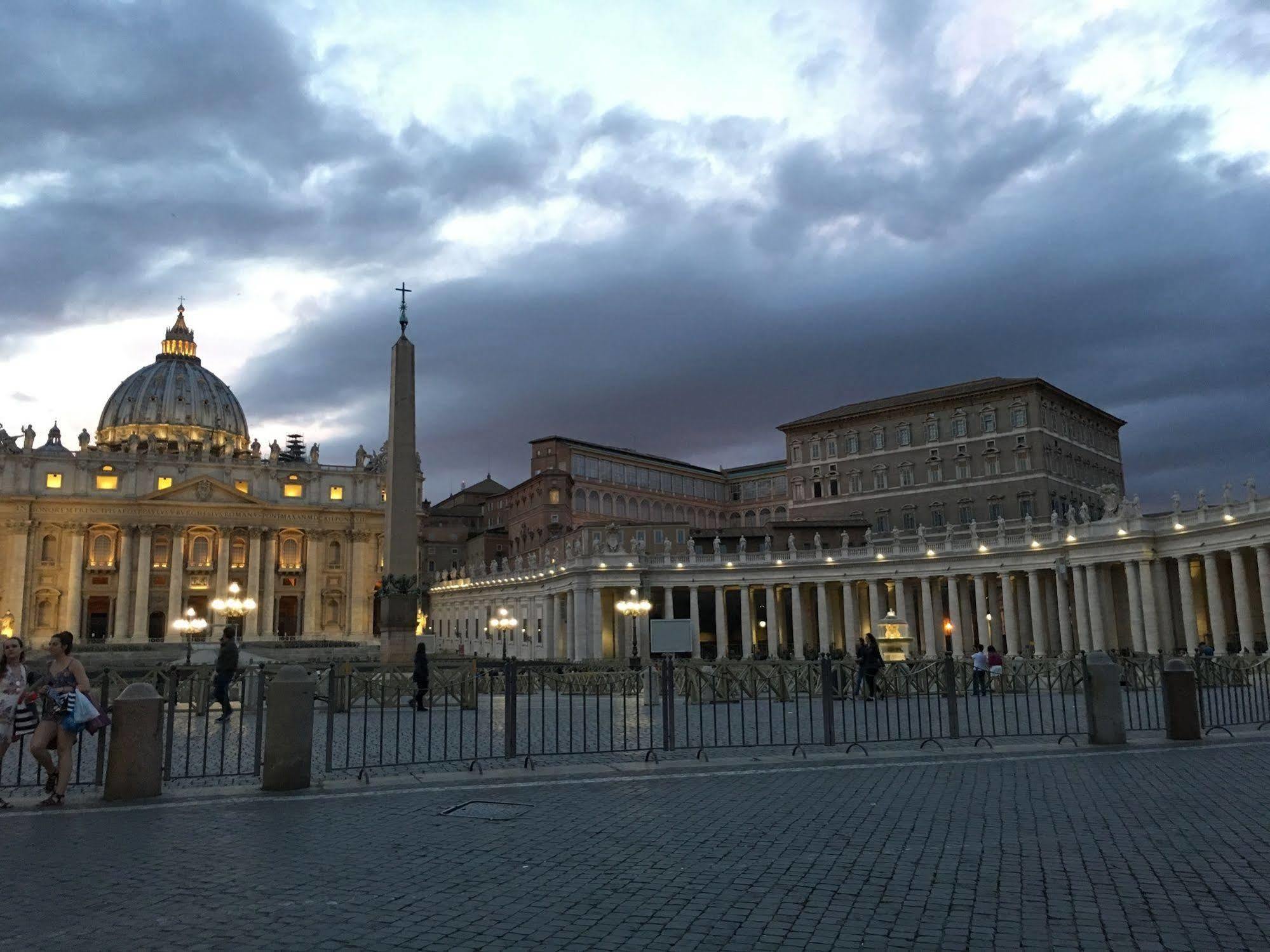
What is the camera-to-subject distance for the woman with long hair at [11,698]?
10664 millimetres

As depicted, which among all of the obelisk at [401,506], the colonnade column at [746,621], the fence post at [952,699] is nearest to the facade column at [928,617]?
the colonnade column at [746,621]

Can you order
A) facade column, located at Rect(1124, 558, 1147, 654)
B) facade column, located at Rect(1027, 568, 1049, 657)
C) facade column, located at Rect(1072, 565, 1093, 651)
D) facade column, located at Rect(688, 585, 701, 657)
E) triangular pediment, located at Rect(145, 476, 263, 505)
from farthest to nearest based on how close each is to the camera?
triangular pediment, located at Rect(145, 476, 263, 505) → facade column, located at Rect(688, 585, 701, 657) → facade column, located at Rect(1027, 568, 1049, 657) → facade column, located at Rect(1072, 565, 1093, 651) → facade column, located at Rect(1124, 558, 1147, 654)

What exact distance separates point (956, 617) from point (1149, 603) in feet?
40.7

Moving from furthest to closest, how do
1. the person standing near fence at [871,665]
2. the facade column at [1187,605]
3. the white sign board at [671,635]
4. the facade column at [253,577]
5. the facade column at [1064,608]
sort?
the facade column at [253,577] < the facade column at [1064,608] < the facade column at [1187,605] < the white sign board at [671,635] < the person standing near fence at [871,665]

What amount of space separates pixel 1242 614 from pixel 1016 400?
1293 inches

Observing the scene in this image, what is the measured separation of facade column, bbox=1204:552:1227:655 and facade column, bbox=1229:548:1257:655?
0.85 metres

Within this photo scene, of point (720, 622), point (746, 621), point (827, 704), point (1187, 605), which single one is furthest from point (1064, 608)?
point (827, 704)

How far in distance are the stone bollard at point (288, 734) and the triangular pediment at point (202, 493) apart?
90.0 meters

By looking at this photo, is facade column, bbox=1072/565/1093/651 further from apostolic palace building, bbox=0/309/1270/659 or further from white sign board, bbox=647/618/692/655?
white sign board, bbox=647/618/692/655

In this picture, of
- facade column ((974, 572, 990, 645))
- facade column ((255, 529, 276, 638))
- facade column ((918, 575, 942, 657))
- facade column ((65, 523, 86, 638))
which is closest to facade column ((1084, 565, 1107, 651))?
facade column ((974, 572, 990, 645))

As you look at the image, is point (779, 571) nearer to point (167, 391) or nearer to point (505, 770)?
point (505, 770)

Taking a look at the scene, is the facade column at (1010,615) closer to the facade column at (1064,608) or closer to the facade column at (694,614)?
the facade column at (1064,608)

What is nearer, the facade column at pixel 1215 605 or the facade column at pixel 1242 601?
the facade column at pixel 1242 601

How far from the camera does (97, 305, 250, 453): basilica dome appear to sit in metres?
118
